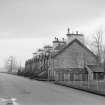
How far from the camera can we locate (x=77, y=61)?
154 ft

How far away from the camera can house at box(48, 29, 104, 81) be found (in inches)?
1747

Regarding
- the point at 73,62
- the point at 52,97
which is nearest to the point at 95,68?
the point at 73,62

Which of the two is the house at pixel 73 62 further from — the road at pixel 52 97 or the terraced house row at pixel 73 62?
the road at pixel 52 97

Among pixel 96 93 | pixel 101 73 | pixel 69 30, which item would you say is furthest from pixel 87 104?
pixel 69 30

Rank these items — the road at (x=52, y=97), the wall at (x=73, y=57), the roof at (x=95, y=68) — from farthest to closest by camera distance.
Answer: the wall at (x=73, y=57), the roof at (x=95, y=68), the road at (x=52, y=97)

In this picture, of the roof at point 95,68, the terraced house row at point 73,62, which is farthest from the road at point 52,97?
the terraced house row at point 73,62

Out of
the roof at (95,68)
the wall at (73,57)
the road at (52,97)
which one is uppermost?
the wall at (73,57)

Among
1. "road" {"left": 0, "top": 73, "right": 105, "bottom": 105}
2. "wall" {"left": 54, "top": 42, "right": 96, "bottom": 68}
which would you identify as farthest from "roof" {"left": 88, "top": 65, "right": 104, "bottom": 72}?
"road" {"left": 0, "top": 73, "right": 105, "bottom": 105}

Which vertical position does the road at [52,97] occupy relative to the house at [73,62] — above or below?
below

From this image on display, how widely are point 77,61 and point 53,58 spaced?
545 cm

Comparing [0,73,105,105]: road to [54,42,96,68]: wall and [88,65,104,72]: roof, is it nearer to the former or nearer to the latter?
[88,65,104,72]: roof

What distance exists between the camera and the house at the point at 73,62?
146ft

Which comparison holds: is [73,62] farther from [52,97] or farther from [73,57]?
[52,97]

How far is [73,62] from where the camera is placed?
46.7 metres
